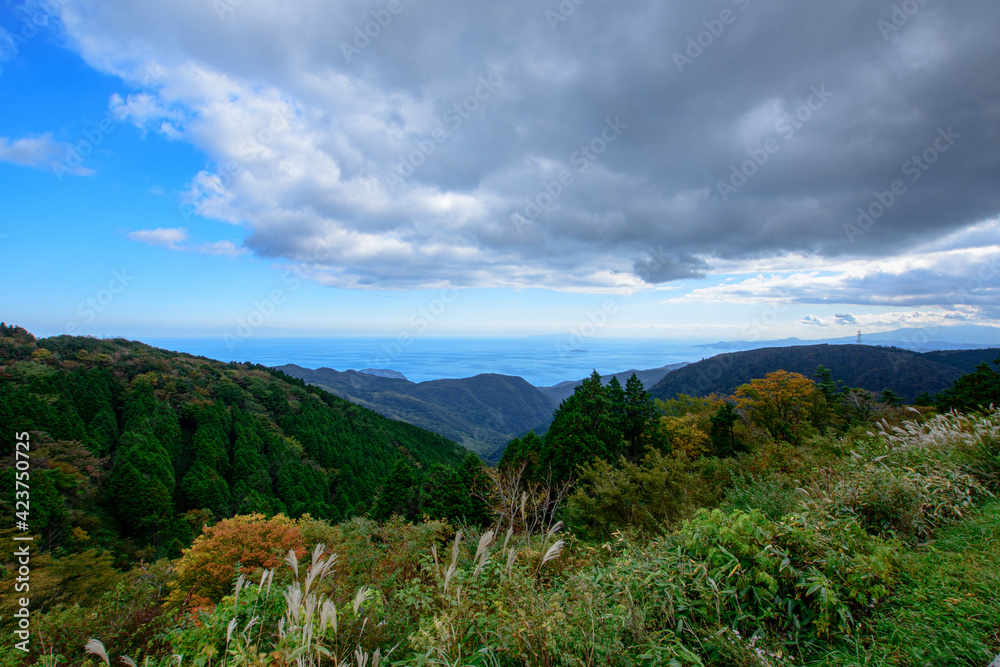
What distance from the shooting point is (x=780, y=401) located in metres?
25.6

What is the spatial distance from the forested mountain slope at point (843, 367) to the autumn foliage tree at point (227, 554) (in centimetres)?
13852

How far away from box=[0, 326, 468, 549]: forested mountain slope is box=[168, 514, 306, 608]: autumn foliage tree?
17074 millimetres

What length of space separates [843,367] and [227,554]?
715 ft

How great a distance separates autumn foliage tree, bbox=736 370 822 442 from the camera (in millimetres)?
24891

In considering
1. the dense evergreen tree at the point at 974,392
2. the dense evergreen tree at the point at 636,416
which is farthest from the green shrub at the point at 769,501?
the dense evergreen tree at the point at 974,392

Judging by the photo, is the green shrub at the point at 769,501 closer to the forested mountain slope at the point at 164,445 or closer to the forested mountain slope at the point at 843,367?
the forested mountain slope at the point at 164,445

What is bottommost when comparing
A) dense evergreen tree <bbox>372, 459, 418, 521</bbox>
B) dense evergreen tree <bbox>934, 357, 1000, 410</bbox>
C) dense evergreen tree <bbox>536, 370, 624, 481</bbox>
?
dense evergreen tree <bbox>372, 459, 418, 521</bbox>

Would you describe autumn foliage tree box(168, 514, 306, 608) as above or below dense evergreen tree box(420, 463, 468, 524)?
above

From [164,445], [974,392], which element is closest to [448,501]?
[974,392]

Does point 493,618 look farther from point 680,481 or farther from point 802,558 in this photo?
point 680,481

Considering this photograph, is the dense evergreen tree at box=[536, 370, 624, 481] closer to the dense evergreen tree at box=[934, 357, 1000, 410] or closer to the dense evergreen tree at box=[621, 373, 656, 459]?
the dense evergreen tree at box=[621, 373, 656, 459]

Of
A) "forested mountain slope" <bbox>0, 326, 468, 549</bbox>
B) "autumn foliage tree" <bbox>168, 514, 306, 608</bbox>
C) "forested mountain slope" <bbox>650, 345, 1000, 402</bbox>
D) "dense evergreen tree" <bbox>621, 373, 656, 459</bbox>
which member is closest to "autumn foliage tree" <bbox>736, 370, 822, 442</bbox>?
"dense evergreen tree" <bbox>621, 373, 656, 459</bbox>

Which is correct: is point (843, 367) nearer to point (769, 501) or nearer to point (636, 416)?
point (636, 416)

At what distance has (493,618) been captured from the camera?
302 centimetres
